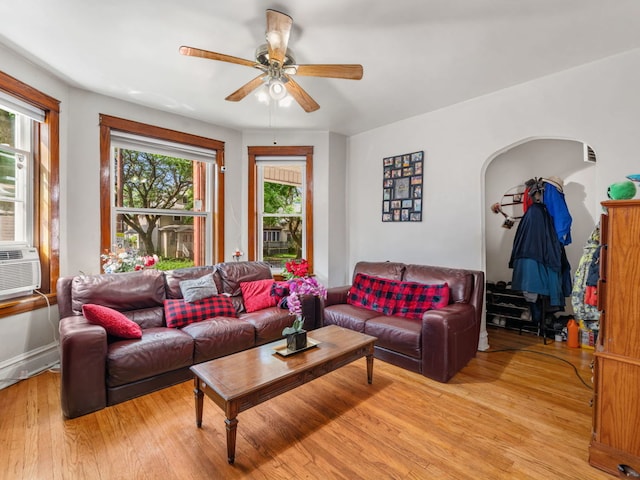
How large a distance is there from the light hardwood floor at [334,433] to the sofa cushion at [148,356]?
211 millimetres

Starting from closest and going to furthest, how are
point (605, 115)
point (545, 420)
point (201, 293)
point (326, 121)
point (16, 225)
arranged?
point (545, 420) < point (605, 115) < point (16, 225) < point (201, 293) < point (326, 121)

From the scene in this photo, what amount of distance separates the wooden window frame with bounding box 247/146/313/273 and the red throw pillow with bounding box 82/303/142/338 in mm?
2099

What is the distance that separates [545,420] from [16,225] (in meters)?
4.52

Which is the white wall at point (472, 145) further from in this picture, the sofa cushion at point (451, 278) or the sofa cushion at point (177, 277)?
the sofa cushion at point (177, 277)

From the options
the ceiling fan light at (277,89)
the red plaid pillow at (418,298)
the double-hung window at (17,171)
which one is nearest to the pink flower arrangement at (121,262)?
the double-hung window at (17,171)

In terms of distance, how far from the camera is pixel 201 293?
3.04 meters

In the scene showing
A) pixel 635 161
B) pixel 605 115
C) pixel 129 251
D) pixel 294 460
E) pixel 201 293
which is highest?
pixel 605 115

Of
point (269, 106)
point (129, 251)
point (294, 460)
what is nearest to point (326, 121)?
point (269, 106)

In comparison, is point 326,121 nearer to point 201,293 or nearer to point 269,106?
point 269,106

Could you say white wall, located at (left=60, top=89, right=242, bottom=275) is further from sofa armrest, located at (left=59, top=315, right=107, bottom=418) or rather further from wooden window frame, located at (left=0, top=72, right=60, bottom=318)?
sofa armrest, located at (left=59, top=315, right=107, bottom=418)

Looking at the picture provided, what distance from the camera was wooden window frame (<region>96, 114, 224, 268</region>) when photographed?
3.28m

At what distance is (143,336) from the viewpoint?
2.43 meters

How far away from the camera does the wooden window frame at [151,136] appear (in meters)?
3.28

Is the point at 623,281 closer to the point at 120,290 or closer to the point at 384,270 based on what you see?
the point at 384,270
